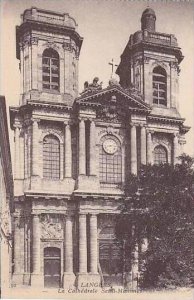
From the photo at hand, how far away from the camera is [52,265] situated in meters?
15.8

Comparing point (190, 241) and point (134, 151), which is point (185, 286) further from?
point (134, 151)

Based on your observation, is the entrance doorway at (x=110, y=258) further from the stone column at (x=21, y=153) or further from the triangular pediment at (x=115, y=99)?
the triangular pediment at (x=115, y=99)

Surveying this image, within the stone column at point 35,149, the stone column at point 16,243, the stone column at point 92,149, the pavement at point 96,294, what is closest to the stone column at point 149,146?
the stone column at point 92,149

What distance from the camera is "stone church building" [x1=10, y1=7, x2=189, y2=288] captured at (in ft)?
51.4

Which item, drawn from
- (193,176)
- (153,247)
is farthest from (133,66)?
(153,247)

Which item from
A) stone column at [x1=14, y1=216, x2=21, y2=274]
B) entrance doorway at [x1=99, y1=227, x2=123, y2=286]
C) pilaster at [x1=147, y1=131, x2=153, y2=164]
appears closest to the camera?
entrance doorway at [x1=99, y1=227, x2=123, y2=286]

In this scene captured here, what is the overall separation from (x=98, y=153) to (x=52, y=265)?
3.32 m

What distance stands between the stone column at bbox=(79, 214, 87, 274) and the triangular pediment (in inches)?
127

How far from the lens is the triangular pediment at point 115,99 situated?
1656cm

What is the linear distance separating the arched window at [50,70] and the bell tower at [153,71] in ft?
6.16

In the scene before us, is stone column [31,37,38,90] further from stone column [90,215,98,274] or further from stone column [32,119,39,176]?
stone column [90,215,98,274]

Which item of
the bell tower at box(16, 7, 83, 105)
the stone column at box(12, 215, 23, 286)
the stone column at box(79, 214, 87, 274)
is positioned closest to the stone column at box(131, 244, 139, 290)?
the stone column at box(79, 214, 87, 274)

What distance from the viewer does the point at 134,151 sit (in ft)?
54.7

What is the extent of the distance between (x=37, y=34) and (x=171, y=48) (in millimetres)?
3787
